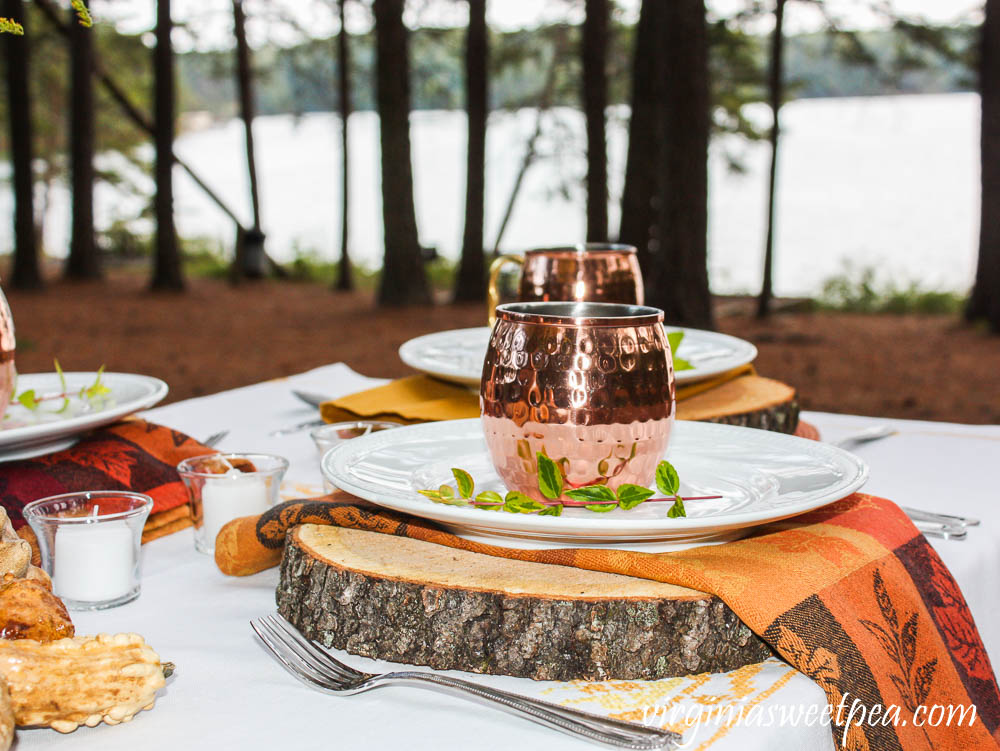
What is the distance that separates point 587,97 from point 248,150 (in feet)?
18.7

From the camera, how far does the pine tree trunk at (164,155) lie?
1174 centimetres

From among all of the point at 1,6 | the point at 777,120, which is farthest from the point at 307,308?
the point at 777,120

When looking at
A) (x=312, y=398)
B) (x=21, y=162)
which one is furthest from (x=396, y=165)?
(x=312, y=398)

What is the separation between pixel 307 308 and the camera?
12.1 metres

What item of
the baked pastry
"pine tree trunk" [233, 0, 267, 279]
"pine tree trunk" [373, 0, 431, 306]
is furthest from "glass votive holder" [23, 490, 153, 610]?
"pine tree trunk" [233, 0, 267, 279]

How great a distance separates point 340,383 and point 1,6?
11591 millimetres

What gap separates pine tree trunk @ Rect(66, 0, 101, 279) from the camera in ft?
41.1

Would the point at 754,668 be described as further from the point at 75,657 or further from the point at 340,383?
the point at 340,383

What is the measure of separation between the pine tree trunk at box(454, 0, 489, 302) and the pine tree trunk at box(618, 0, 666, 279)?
2.45 m

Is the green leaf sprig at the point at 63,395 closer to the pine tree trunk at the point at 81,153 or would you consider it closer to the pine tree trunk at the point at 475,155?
the pine tree trunk at the point at 475,155

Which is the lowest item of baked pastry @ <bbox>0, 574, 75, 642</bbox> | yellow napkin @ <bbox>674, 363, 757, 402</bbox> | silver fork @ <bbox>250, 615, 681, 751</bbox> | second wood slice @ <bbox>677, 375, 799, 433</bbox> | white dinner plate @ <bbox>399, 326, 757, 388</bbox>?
silver fork @ <bbox>250, 615, 681, 751</bbox>

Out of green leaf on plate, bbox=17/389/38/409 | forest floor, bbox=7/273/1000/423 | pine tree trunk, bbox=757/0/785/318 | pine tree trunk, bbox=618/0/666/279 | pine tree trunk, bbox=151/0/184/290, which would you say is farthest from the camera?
pine tree trunk, bbox=151/0/184/290

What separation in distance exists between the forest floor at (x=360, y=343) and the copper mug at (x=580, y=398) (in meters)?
5.94

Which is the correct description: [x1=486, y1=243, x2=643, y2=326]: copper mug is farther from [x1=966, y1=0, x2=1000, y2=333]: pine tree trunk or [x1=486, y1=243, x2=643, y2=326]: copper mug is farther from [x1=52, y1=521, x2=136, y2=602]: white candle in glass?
[x1=966, y1=0, x2=1000, y2=333]: pine tree trunk
